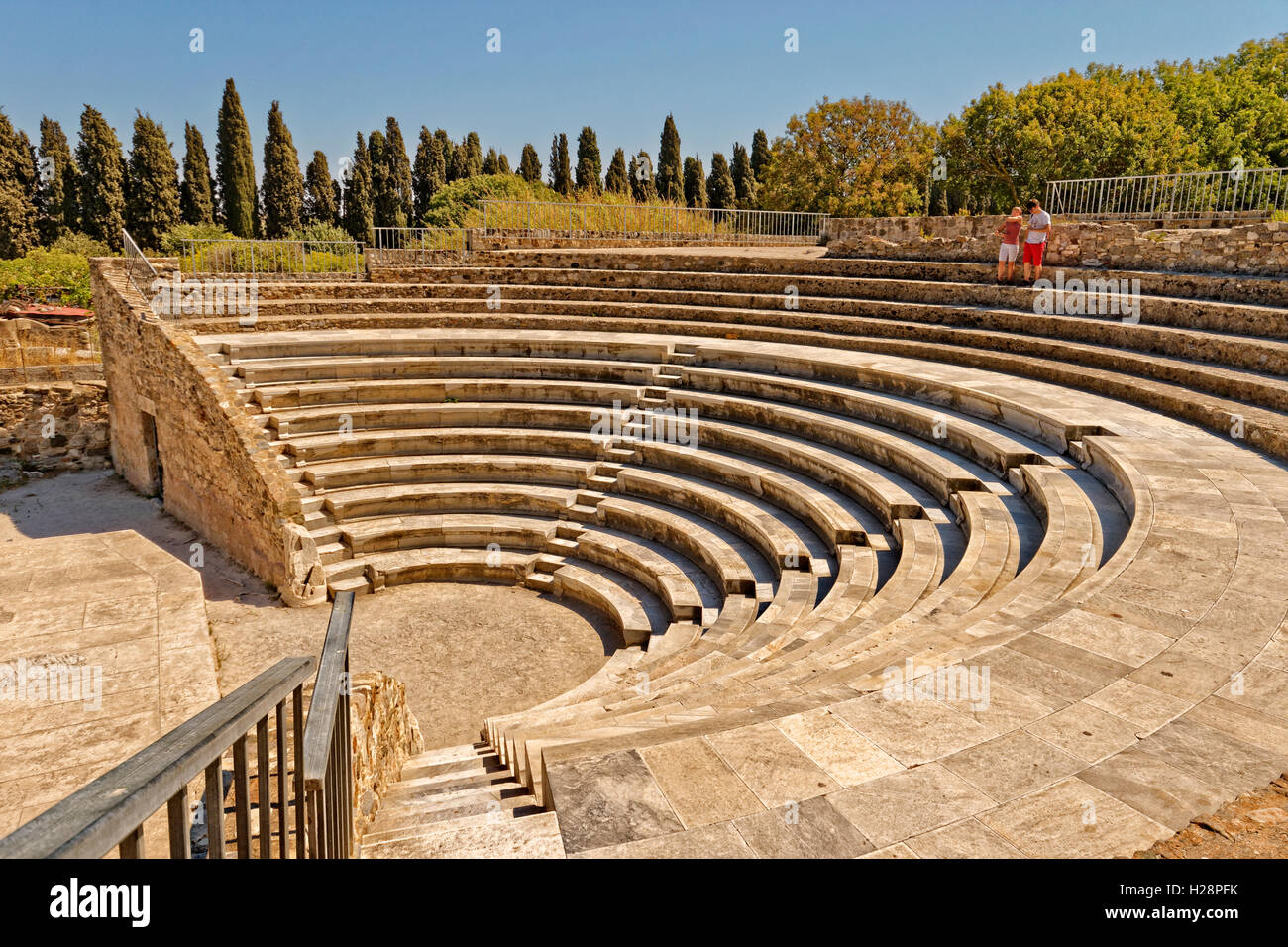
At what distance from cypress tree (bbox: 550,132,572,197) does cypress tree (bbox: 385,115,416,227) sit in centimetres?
884

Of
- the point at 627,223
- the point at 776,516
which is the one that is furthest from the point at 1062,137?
the point at 776,516

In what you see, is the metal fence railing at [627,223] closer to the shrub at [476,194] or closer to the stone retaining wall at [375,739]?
the shrub at [476,194]

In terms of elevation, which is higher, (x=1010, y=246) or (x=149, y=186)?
(x=149, y=186)

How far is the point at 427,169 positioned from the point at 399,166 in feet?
8.00

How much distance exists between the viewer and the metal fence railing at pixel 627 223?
853 inches

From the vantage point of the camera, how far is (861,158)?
1305 inches

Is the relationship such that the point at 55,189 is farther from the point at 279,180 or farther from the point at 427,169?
the point at 427,169

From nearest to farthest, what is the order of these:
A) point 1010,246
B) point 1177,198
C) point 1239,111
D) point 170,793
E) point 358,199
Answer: point 170,793, point 1010,246, point 1177,198, point 1239,111, point 358,199

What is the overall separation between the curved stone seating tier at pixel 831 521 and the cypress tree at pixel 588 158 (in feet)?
116

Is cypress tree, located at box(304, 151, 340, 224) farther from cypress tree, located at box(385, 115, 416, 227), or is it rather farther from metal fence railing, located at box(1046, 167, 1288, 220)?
metal fence railing, located at box(1046, 167, 1288, 220)

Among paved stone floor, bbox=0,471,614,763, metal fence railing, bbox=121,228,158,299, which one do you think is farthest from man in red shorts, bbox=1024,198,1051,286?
metal fence railing, bbox=121,228,158,299

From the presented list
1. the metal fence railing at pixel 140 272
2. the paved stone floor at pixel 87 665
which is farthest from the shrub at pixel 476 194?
the paved stone floor at pixel 87 665

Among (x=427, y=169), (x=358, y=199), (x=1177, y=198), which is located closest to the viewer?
(x=1177, y=198)
